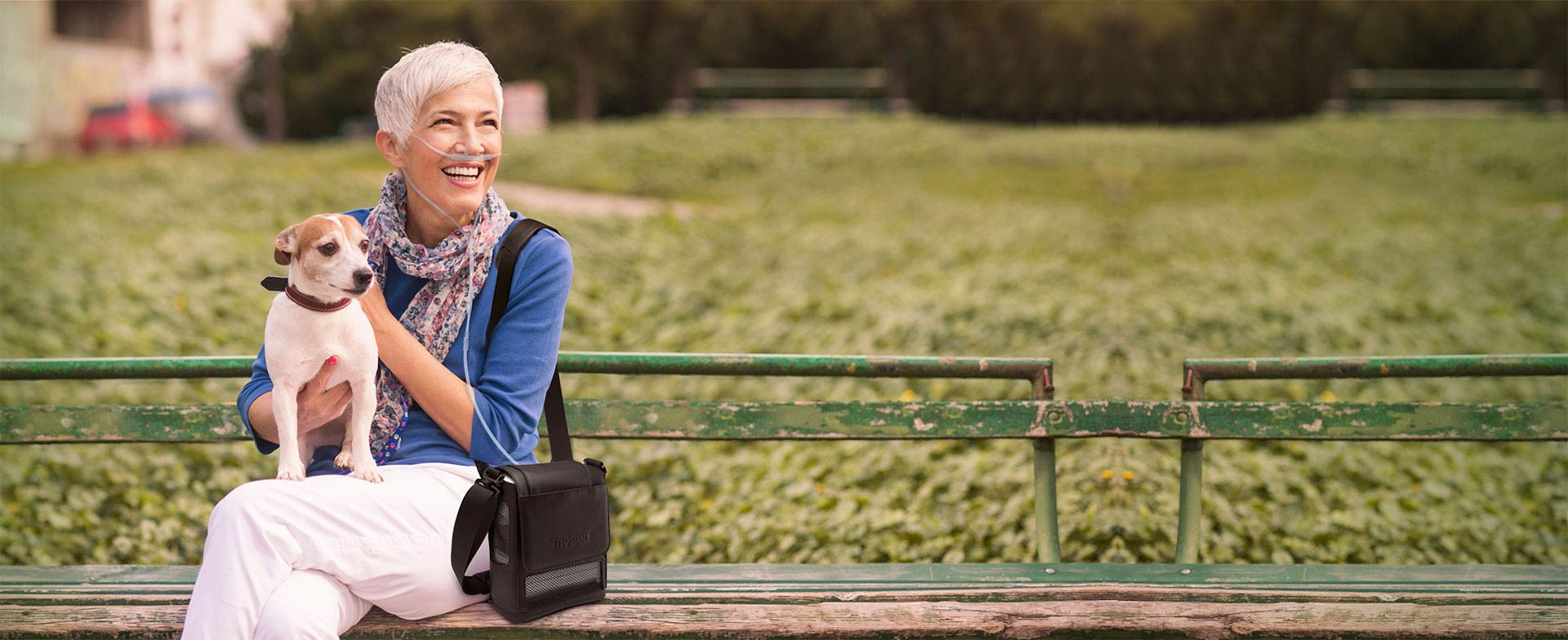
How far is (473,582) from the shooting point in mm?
2502

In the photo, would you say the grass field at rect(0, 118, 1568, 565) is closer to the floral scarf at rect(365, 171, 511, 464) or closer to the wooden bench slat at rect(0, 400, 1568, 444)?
the wooden bench slat at rect(0, 400, 1568, 444)

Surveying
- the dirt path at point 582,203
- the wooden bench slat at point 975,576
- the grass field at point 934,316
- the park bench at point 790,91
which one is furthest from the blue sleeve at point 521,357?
the park bench at point 790,91

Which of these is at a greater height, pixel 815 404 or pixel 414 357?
pixel 414 357

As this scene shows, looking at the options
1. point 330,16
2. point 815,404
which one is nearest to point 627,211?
point 815,404

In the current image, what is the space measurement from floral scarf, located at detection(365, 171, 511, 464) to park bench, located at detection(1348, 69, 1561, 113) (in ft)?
83.8

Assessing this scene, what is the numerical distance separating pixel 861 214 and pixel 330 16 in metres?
22.3

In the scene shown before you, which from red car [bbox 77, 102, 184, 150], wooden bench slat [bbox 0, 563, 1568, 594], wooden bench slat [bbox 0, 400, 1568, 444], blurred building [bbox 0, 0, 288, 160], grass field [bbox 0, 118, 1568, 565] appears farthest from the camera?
red car [bbox 77, 102, 184, 150]

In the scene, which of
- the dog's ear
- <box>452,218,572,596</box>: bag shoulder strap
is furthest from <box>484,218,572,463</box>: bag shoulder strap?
the dog's ear

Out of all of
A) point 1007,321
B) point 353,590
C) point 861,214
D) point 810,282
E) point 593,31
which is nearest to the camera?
point 353,590

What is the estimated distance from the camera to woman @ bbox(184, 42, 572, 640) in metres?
2.27

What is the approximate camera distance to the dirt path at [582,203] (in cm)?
1230

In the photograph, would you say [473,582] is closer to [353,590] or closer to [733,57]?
[353,590]

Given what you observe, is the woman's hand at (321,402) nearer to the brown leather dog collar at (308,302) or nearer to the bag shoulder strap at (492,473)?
the brown leather dog collar at (308,302)

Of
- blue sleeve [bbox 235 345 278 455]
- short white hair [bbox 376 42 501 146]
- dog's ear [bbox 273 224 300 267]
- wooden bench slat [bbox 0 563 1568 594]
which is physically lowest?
wooden bench slat [bbox 0 563 1568 594]
